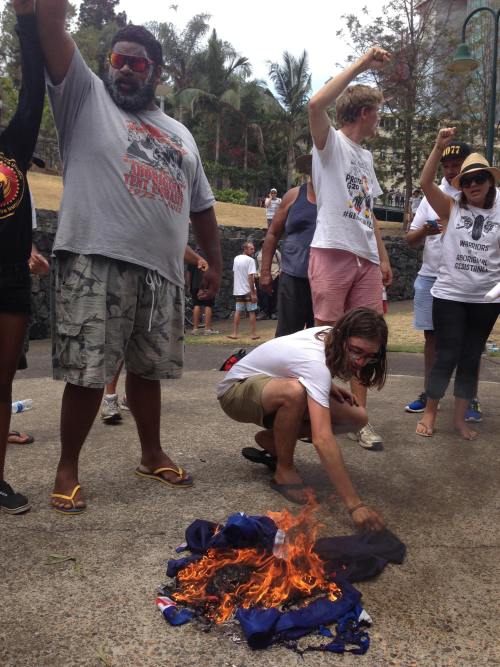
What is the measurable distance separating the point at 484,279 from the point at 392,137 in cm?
1939

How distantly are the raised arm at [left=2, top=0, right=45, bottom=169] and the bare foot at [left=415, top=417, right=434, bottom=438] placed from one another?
9.02 feet

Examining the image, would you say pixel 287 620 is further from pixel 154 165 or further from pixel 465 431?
pixel 465 431

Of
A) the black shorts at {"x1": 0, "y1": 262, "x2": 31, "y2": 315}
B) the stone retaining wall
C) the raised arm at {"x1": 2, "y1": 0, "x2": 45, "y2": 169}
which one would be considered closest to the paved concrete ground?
the black shorts at {"x1": 0, "y1": 262, "x2": 31, "y2": 315}

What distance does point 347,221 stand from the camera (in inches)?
145

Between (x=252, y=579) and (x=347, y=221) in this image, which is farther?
(x=347, y=221)

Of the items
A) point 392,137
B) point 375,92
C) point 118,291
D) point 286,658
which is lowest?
point 286,658

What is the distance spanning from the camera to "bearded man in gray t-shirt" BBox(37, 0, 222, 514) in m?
2.70

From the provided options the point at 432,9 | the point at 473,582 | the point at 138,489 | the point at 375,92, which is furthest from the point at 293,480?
the point at 432,9

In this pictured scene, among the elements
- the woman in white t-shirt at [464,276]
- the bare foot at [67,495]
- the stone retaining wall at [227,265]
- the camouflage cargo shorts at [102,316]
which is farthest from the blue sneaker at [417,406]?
the stone retaining wall at [227,265]

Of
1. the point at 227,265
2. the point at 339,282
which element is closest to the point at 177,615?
the point at 339,282

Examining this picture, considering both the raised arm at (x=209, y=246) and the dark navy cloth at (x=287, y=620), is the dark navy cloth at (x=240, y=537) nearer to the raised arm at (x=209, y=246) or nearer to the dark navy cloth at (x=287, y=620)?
the dark navy cloth at (x=287, y=620)

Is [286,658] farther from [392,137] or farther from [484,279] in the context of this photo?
[392,137]

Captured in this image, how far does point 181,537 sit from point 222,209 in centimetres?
2485

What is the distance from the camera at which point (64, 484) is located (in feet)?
9.32
